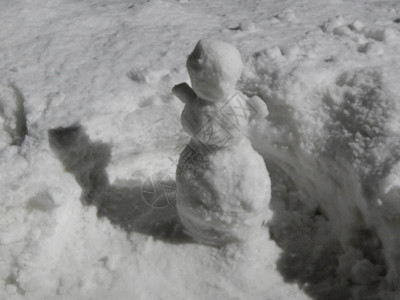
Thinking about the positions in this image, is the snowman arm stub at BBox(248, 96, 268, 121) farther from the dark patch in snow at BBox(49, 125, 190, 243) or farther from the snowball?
the dark patch in snow at BBox(49, 125, 190, 243)

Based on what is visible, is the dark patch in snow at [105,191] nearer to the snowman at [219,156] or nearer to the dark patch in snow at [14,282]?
the snowman at [219,156]

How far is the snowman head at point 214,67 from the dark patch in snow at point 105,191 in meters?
0.65

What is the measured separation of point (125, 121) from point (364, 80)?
93cm

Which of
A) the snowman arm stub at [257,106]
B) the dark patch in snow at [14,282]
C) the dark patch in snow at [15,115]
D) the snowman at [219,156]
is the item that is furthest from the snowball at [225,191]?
the dark patch in snow at [15,115]

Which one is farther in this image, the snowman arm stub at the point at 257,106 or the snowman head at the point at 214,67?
the snowman arm stub at the point at 257,106

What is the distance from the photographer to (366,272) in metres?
1.65

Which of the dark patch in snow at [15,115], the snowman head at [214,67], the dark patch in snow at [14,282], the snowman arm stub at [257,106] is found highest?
the snowman head at [214,67]

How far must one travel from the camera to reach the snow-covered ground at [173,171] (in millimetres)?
1693

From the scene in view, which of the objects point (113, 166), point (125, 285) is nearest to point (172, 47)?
point (113, 166)

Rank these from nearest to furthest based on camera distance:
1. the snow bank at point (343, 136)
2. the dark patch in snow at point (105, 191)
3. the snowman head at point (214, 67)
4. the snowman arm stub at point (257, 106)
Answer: the snowman head at point (214, 67) < the snowman arm stub at point (257, 106) < the snow bank at point (343, 136) < the dark patch in snow at point (105, 191)

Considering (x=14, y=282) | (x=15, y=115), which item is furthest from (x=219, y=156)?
(x=15, y=115)

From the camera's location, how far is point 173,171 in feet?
6.66

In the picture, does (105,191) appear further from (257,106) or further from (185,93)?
(257,106)

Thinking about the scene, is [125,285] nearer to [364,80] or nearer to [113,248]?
[113,248]
